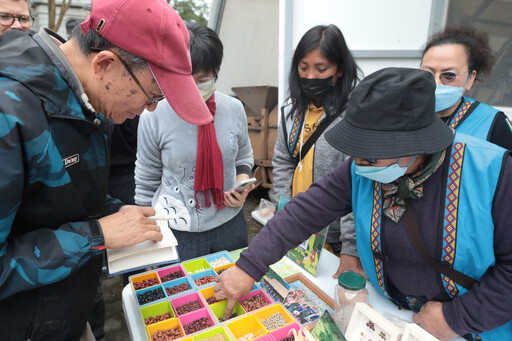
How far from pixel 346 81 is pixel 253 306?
149 centimetres

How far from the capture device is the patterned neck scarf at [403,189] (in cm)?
111

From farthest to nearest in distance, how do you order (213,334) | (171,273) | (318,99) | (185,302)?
(318,99) < (171,273) < (185,302) < (213,334)

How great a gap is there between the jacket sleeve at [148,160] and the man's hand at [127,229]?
0.67 metres

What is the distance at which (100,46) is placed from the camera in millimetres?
986

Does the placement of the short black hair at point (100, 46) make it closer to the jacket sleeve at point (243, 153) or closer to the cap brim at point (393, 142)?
the cap brim at point (393, 142)

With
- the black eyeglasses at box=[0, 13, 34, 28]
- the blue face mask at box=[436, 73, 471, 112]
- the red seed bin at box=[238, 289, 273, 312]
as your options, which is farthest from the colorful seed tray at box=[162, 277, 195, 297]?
the black eyeglasses at box=[0, 13, 34, 28]

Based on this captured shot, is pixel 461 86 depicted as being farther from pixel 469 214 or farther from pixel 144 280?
pixel 144 280

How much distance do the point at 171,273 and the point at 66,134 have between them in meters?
0.95

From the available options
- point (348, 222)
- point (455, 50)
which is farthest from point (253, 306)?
point (455, 50)

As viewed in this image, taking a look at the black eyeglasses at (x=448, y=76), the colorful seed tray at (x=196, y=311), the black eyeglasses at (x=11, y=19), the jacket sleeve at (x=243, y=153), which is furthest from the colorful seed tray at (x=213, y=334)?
the black eyeglasses at (x=11, y=19)

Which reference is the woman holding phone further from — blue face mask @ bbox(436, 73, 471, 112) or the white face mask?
blue face mask @ bbox(436, 73, 471, 112)

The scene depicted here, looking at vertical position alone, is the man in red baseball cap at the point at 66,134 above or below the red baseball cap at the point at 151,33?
below

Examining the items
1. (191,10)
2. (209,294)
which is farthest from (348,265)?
(191,10)

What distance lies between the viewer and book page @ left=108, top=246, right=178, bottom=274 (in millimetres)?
1175
